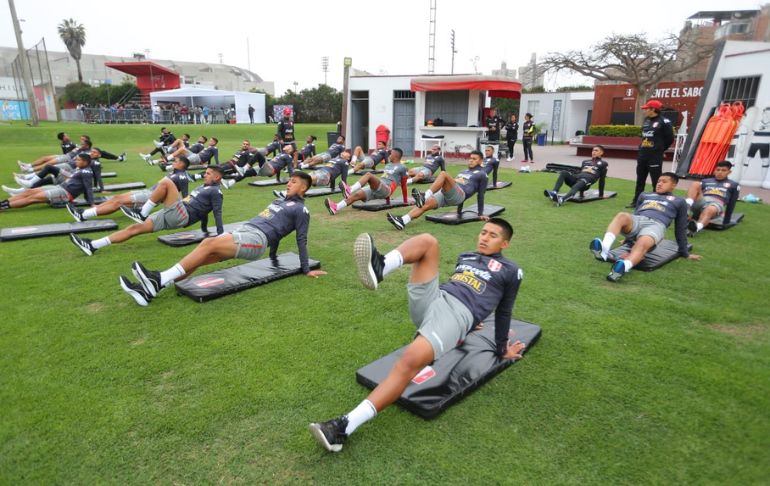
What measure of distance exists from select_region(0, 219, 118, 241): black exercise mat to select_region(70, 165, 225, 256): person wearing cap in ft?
4.47

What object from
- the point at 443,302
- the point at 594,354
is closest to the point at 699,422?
the point at 594,354

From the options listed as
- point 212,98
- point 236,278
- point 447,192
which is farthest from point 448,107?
point 212,98

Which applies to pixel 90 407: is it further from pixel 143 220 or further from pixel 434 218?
pixel 434 218

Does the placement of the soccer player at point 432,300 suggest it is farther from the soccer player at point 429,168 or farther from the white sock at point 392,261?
the soccer player at point 429,168

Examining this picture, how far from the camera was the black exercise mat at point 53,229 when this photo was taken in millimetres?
7703

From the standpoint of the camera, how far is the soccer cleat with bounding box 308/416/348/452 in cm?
269

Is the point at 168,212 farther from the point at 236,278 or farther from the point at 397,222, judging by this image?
the point at 397,222

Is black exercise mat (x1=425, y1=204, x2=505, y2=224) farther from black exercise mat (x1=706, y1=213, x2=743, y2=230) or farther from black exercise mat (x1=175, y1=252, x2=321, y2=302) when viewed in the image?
black exercise mat (x1=706, y1=213, x2=743, y2=230)

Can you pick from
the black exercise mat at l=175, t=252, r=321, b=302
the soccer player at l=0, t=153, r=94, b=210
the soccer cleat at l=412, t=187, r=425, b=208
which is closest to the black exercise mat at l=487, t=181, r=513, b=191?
the soccer cleat at l=412, t=187, r=425, b=208

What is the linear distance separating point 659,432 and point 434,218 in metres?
6.44

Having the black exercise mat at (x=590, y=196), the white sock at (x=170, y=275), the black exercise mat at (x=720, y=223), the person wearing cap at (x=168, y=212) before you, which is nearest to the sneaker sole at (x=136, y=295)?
the white sock at (x=170, y=275)

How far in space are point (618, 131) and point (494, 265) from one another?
21.0 m

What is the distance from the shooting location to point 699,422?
10.1 feet

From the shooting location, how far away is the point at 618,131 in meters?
21.2
